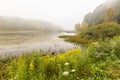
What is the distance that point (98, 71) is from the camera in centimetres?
723

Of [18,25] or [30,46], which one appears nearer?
[30,46]

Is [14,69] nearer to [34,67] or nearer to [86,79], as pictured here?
[34,67]

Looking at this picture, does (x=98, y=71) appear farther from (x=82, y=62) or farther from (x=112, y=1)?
(x=112, y=1)

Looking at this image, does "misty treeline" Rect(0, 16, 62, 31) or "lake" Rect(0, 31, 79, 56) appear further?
"misty treeline" Rect(0, 16, 62, 31)

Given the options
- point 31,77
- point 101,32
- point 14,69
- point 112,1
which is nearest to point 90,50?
point 14,69

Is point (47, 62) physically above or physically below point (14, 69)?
above

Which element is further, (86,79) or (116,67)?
(116,67)

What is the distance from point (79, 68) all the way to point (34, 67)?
5.29 feet

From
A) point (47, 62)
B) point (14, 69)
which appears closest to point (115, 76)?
point (47, 62)

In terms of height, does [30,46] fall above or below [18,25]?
above

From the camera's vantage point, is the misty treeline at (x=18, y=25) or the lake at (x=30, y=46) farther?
the misty treeline at (x=18, y=25)

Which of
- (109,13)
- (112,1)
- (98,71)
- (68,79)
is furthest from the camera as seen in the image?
(112,1)

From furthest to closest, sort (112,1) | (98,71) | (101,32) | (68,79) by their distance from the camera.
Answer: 1. (112,1)
2. (101,32)
3. (98,71)
4. (68,79)

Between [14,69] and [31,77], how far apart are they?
305cm
